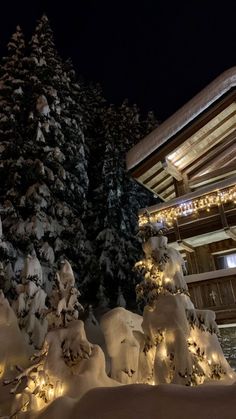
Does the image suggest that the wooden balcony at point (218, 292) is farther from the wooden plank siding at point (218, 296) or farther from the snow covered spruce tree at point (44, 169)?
the snow covered spruce tree at point (44, 169)

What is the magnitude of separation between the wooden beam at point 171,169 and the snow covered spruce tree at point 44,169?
8114mm

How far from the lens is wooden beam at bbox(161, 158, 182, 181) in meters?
16.4

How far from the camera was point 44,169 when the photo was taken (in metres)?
22.6

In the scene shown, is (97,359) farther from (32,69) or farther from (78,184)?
(32,69)

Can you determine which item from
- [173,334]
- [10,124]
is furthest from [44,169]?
[173,334]

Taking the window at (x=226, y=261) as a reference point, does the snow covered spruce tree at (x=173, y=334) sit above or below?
below

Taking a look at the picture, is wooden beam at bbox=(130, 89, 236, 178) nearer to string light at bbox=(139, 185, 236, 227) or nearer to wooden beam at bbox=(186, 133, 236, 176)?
wooden beam at bbox=(186, 133, 236, 176)

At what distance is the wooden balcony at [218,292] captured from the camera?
12.5 metres

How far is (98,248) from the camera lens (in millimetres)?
25078

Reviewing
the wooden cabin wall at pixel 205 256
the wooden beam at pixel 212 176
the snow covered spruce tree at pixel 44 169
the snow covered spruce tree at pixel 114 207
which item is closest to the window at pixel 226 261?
the wooden cabin wall at pixel 205 256

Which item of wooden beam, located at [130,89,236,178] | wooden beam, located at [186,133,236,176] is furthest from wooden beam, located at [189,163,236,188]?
wooden beam, located at [130,89,236,178]

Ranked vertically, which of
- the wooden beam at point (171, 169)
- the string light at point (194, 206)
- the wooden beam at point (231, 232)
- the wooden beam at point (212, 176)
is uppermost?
the wooden beam at point (171, 169)

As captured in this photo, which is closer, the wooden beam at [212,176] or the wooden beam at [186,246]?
the wooden beam at [186,246]

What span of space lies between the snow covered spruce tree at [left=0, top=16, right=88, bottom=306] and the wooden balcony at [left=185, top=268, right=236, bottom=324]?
361 inches
